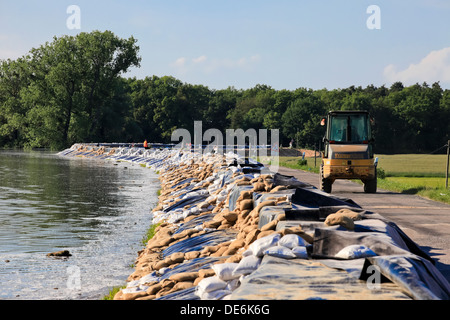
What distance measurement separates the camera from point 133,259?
39.7ft

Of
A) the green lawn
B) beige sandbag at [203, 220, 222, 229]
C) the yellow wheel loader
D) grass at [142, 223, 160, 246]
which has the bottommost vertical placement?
the green lawn

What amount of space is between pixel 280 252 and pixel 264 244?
0.34 meters

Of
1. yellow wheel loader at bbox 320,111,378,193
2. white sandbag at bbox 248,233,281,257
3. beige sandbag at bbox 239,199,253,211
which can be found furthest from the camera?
yellow wheel loader at bbox 320,111,378,193

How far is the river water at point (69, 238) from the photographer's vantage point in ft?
32.1

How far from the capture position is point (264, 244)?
7566mm

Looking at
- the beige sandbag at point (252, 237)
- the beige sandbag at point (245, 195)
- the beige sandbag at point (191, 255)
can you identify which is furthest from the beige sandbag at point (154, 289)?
the beige sandbag at point (245, 195)

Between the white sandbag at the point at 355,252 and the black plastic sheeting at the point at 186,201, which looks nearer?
the white sandbag at the point at 355,252

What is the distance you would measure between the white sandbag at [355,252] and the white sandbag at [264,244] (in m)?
0.82

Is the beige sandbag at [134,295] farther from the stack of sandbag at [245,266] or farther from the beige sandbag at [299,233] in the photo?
the beige sandbag at [299,233]

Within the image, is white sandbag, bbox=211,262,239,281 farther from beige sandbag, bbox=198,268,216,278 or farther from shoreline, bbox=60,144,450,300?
beige sandbag, bbox=198,268,216,278

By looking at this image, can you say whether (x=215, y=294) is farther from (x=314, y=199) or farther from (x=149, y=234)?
(x=149, y=234)

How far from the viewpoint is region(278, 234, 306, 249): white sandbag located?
298 inches

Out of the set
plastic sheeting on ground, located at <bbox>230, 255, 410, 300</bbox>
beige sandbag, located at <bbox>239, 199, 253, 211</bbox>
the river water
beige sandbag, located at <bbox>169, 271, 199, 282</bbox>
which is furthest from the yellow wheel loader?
plastic sheeting on ground, located at <bbox>230, 255, 410, 300</bbox>
